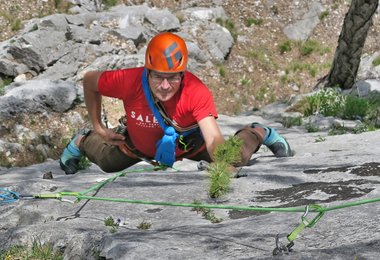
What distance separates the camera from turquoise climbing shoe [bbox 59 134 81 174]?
6.66 m

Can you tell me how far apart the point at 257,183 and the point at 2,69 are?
9.89 metres

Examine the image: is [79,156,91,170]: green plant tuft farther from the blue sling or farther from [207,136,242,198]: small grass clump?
[207,136,242,198]: small grass clump

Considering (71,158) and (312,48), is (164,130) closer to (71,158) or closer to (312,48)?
(71,158)

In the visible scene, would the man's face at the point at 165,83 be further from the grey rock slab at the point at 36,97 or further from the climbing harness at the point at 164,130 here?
the grey rock slab at the point at 36,97

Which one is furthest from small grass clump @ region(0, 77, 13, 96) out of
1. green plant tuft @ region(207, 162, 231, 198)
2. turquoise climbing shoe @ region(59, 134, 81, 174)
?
green plant tuft @ region(207, 162, 231, 198)

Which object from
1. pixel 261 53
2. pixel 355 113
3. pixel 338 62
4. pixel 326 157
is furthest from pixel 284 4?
pixel 326 157

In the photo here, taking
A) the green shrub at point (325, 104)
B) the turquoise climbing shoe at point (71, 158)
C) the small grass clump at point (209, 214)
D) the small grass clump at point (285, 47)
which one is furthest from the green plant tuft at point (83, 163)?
the small grass clump at point (285, 47)

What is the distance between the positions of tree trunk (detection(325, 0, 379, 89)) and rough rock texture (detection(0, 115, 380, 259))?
6071 millimetres

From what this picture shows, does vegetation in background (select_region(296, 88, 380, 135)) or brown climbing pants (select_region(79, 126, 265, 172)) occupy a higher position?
brown climbing pants (select_region(79, 126, 265, 172))

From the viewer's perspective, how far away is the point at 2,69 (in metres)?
13.2

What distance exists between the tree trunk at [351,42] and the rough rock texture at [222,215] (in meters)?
6.07

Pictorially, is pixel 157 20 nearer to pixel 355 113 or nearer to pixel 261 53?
pixel 261 53

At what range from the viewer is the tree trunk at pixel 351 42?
37.4 ft

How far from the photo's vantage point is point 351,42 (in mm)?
11891
